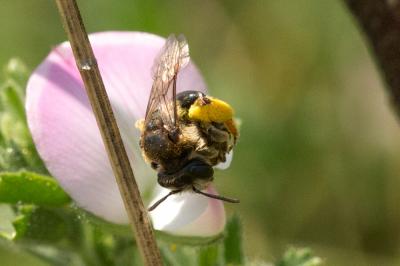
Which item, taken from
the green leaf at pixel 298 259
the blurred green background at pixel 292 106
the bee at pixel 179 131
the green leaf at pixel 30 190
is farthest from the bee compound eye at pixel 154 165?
the blurred green background at pixel 292 106

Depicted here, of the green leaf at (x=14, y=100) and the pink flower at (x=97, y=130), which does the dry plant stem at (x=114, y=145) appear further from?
the green leaf at (x=14, y=100)

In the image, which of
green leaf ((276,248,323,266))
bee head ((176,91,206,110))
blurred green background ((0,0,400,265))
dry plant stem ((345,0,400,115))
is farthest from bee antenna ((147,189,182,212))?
blurred green background ((0,0,400,265))

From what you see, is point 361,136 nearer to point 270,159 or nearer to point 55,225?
point 270,159

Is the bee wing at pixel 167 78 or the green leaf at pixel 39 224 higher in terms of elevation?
the bee wing at pixel 167 78

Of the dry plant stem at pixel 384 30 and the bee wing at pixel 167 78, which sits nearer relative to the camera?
the bee wing at pixel 167 78

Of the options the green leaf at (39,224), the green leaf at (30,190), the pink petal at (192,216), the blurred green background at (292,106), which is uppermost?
the green leaf at (30,190)

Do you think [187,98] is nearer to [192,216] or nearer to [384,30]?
[192,216]

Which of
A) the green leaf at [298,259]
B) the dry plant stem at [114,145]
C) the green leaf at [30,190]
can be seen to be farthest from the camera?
the green leaf at [298,259]

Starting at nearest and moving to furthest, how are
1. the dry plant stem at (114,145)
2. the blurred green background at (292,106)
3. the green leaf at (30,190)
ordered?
the dry plant stem at (114,145) → the green leaf at (30,190) → the blurred green background at (292,106)

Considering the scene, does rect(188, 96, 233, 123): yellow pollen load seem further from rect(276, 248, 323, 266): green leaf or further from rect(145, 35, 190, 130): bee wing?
rect(276, 248, 323, 266): green leaf
